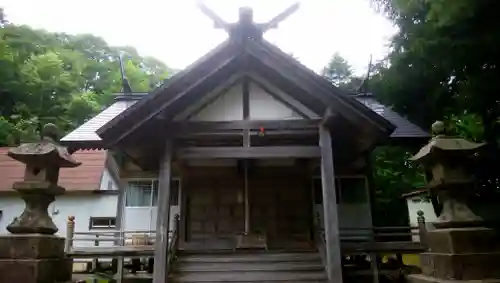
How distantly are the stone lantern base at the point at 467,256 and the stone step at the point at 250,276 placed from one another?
2315 millimetres

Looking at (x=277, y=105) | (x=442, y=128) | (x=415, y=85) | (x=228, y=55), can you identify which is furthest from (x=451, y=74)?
(x=228, y=55)

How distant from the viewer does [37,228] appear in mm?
6426

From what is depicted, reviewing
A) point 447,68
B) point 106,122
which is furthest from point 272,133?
point 106,122

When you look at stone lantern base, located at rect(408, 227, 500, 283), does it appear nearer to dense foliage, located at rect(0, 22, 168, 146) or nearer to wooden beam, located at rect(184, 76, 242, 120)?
wooden beam, located at rect(184, 76, 242, 120)

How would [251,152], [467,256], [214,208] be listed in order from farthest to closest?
[214,208]
[251,152]
[467,256]

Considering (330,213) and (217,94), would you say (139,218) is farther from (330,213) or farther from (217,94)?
(330,213)

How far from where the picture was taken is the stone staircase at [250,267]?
7.53 metres

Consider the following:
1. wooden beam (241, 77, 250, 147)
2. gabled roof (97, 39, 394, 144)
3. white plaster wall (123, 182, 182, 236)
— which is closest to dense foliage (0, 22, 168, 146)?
white plaster wall (123, 182, 182, 236)

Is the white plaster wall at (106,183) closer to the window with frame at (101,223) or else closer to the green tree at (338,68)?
the window with frame at (101,223)

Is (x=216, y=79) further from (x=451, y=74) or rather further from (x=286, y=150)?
(x=451, y=74)

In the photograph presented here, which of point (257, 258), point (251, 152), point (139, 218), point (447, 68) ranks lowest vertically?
point (257, 258)

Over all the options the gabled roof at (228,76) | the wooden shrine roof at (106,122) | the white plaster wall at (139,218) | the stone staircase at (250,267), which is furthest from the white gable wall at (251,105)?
the white plaster wall at (139,218)

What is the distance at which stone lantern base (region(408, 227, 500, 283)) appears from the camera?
545 cm

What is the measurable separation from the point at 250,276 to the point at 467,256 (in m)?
3.82
